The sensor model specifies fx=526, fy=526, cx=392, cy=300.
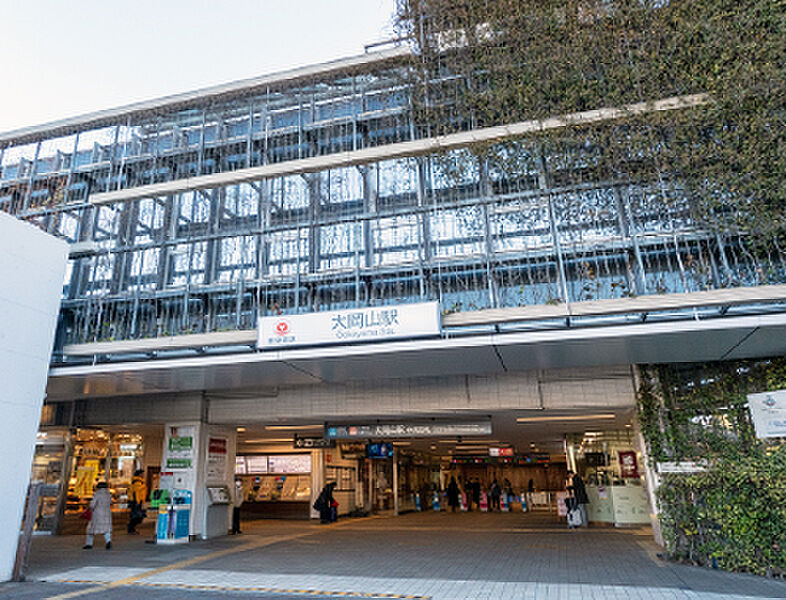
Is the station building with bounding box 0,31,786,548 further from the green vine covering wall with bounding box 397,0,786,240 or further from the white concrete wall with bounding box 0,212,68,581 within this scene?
the white concrete wall with bounding box 0,212,68,581

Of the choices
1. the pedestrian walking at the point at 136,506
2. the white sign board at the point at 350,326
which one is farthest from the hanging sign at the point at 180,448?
the white sign board at the point at 350,326

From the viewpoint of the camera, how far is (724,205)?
8.59 metres

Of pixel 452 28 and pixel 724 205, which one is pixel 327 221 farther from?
pixel 724 205

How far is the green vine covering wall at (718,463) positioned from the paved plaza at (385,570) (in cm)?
51

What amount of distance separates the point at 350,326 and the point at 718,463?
6.31m

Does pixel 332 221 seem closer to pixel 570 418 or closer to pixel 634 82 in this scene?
pixel 634 82

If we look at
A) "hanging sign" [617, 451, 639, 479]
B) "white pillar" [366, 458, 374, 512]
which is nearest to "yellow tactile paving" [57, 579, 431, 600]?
"hanging sign" [617, 451, 639, 479]

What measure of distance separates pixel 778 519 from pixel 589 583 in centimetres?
302

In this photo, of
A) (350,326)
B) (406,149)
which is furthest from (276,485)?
(406,149)

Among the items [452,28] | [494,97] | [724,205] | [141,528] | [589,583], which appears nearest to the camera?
[589,583]

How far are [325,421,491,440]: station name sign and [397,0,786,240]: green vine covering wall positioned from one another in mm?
5662

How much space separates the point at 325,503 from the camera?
674 inches

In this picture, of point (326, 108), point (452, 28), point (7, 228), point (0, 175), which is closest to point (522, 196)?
point (452, 28)

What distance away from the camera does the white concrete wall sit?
26.7 ft
